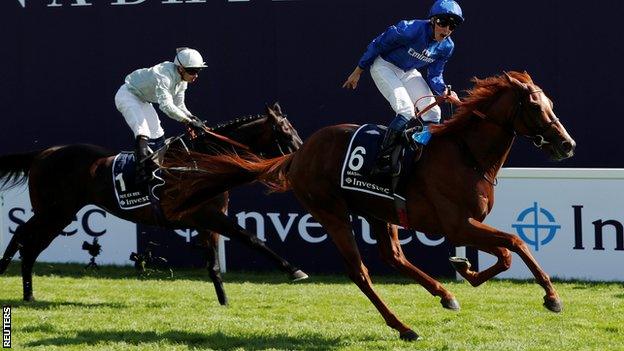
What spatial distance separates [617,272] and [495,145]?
3342mm

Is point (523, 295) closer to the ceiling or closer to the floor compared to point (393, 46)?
closer to the floor

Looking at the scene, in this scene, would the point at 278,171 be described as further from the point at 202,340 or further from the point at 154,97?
the point at 154,97

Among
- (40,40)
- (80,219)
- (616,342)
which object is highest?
(40,40)

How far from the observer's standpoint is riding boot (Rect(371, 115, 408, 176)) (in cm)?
710

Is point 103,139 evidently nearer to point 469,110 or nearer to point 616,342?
point 469,110

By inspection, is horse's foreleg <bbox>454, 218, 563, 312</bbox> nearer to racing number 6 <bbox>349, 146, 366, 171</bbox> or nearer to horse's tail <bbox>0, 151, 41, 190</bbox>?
racing number 6 <bbox>349, 146, 366, 171</bbox>

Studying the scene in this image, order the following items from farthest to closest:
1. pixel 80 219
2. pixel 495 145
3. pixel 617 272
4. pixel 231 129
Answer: pixel 80 219 < pixel 617 272 < pixel 231 129 < pixel 495 145

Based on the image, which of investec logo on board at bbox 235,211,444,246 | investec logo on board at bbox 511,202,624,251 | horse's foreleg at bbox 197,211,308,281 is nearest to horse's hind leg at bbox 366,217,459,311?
horse's foreleg at bbox 197,211,308,281

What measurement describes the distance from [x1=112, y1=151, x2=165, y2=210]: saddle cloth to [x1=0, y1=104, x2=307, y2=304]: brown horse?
0.06 meters

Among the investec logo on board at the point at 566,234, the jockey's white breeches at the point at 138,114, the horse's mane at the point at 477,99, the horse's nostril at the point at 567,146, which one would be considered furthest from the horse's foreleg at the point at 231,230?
the horse's nostril at the point at 567,146

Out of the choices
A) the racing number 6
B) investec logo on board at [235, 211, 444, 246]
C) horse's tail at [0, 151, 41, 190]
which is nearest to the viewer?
the racing number 6

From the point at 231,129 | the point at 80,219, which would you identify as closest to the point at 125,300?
the point at 231,129

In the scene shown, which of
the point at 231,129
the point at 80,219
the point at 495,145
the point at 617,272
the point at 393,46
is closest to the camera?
the point at 495,145

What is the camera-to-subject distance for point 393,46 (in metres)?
7.57
